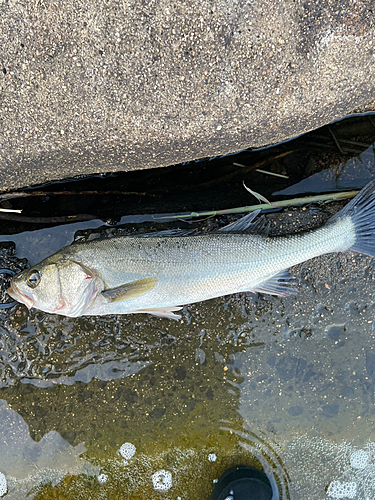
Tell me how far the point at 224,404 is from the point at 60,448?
4.98ft

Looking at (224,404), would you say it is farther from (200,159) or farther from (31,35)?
(31,35)

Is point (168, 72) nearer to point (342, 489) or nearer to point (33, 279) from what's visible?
point (33, 279)

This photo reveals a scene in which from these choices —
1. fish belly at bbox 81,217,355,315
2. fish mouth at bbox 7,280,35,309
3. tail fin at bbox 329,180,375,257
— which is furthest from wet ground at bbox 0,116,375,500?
fish mouth at bbox 7,280,35,309

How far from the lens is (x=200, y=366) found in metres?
2.84

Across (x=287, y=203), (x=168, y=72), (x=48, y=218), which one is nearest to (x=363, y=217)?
(x=287, y=203)

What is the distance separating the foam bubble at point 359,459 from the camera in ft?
9.46

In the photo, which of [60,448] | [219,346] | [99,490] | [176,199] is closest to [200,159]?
[176,199]

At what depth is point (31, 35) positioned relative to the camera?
2.06 m

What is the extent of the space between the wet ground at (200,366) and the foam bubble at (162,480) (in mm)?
29

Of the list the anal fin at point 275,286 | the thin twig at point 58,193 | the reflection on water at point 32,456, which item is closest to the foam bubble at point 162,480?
the reflection on water at point 32,456

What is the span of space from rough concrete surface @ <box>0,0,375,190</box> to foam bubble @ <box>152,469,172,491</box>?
2.76 metres

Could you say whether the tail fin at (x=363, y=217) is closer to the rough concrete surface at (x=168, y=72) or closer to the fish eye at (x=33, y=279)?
the rough concrete surface at (x=168, y=72)

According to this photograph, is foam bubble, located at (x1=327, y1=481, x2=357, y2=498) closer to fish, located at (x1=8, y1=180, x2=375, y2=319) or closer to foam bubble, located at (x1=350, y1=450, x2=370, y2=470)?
foam bubble, located at (x1=350, y1=450, x2=370, y2=470)

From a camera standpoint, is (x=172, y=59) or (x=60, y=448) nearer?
(x=172, y=59)
